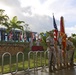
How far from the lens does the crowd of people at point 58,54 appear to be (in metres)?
12.7

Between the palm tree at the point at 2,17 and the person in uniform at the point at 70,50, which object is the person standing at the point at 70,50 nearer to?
the person in uniform at the point at 70,50

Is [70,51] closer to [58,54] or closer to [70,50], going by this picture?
[70,50]

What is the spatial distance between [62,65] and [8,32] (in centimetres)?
2213

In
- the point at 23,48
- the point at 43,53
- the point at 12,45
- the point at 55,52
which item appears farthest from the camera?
the point at 23,48

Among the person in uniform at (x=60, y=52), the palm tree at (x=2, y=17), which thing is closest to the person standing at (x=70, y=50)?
the person in uniform at (x=60, y=52)

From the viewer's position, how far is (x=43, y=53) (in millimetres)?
14133

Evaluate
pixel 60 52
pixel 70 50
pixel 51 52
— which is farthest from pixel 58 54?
pixel 70 50

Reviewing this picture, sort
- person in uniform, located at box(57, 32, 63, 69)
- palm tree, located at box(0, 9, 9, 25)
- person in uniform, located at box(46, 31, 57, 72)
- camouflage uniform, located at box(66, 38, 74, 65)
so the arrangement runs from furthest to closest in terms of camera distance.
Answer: palm tree, located at box(0, 9, 9, 25) < camouflage uniform, located at box(66, 38, 74, 65) < person in uniform, located at box(57, 32, 63, 69) < person in uniform, located at box(46, 31, 57, 72)

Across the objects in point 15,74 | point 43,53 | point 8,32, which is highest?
point 8,32

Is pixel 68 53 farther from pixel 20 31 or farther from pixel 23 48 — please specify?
pixel 20 31

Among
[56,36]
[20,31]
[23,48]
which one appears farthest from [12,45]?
[56,36]

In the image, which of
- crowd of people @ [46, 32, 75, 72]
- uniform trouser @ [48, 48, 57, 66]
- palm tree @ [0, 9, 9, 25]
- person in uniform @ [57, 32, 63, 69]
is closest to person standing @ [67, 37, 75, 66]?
crowd of people @ [46, 32, 75, 72]

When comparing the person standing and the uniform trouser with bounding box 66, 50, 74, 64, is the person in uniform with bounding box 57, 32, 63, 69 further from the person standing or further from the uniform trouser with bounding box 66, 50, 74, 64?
the uniform trouser with bounding box 66, 50, 74, 64

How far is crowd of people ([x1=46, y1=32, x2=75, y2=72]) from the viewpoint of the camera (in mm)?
12703
